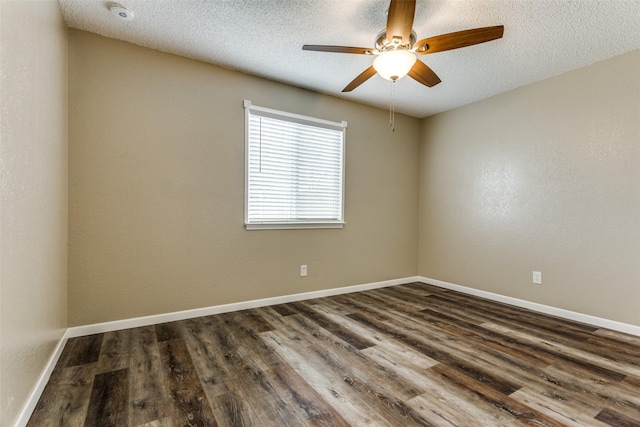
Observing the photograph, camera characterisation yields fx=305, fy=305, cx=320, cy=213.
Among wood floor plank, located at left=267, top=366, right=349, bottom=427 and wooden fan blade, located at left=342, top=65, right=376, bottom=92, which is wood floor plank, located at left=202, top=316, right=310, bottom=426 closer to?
wood floor plank, located at left=267, top=366, right=349, bottom=427

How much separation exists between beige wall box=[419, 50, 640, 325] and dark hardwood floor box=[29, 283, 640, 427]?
1.74 ft

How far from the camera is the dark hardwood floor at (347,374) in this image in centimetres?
156

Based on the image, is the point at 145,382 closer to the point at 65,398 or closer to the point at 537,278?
the point at 65,398

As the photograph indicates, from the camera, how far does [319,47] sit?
2082 mm

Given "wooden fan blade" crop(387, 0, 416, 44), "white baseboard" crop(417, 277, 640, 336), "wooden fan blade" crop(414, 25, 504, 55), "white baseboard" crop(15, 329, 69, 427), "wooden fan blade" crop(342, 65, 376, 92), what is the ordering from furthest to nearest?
"white baseboard" crop(417, 277, 640, 336) < "wooden fan blade" crop(342, 65, 376, 92) < "wooden fan blade" crop(414, 25, 504, 55) < "wooden fan blade" crop(387, 0, 416, 44) < "white baseboard" crop(15, 329, 69, 427)

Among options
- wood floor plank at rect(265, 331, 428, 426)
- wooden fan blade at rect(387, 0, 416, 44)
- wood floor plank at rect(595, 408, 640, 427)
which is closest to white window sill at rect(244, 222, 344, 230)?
wood floor plank at rect(265, 331, 428, 426)

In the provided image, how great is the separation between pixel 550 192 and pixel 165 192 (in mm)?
3889

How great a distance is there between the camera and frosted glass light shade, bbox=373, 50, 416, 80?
197 centimetres

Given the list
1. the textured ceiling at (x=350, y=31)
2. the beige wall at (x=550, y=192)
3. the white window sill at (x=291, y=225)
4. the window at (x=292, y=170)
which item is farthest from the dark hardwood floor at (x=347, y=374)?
the textured ceiling at (x=350, y=31)

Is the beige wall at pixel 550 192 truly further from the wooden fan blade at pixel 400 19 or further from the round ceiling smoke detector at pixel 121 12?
the round ceiling smoke detector at pixel 121 12

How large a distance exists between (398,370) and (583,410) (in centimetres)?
96

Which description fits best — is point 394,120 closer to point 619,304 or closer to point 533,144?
point 533,144

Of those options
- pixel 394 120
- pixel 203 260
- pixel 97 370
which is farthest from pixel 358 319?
pixel 394 120

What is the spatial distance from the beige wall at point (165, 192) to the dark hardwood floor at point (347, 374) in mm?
410
